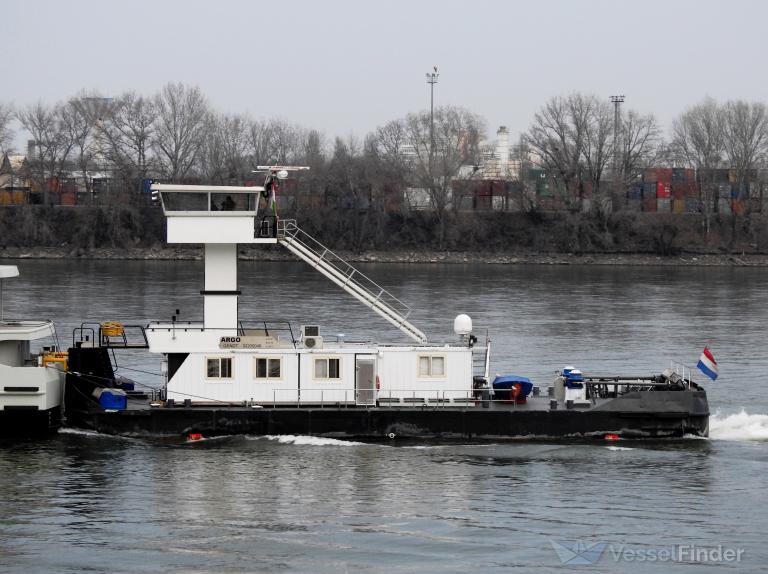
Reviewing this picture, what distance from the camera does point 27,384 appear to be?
28141mm

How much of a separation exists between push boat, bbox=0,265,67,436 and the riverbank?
5989 cm

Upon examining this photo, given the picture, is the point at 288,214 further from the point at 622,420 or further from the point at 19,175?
the point at 622,420

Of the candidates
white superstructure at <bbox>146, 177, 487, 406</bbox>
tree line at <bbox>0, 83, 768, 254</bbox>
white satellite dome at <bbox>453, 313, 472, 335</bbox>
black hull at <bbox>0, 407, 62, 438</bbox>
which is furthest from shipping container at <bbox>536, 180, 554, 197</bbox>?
black hull at <bbox>0, 407, 62, 438</bbox>

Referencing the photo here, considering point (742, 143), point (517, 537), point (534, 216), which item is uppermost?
point (742, 143)

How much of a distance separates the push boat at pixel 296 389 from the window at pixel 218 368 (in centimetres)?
2

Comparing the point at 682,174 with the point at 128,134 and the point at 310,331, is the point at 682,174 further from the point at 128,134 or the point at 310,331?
the point at 310,331

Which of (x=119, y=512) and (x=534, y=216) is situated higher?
(x=534, y=216)

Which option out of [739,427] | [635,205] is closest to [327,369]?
[739,427]

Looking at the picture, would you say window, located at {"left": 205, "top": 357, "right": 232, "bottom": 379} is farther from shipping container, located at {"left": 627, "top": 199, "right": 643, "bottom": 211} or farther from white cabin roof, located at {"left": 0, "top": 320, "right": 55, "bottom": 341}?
shipping container, located at {"left": 627, "top": 199, "right": 643, "bottom": 211}

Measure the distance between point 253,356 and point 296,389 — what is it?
125cm

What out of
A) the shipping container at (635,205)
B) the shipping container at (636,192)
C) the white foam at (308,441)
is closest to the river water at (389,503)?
the white foam at (308,441)

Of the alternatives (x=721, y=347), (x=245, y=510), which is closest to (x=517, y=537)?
(x=245, y=510)

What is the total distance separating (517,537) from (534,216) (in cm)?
8114

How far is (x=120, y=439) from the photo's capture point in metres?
28.2
